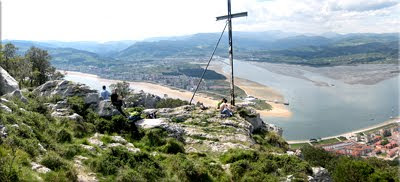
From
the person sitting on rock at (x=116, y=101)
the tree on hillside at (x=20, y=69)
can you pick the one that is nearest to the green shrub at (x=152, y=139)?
the person sitting on rock at (x=116, y=101)

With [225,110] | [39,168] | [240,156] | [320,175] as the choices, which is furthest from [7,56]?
[320,175]

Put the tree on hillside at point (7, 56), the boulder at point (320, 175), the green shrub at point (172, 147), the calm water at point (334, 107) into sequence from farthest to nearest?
the calm water at point (334, 107) → the tree on hillside at point (7, 56) → the green shrub at point (172, 147) → the boulder at point (320, 175)

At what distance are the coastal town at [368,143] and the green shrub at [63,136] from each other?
56155 millimetres

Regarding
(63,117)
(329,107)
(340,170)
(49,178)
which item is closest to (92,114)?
(63,117)

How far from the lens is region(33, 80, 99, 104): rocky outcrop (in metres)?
18.5

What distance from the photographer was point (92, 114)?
55.8 ft

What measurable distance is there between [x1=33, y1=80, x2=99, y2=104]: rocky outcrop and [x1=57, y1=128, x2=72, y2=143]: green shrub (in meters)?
5.48

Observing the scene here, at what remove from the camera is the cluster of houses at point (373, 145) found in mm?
61244

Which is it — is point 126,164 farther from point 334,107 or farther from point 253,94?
point 253,94

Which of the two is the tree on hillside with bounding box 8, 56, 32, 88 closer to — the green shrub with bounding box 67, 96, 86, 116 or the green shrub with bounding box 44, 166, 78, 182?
the green shrub with bounding box 67, 96, 86, 116

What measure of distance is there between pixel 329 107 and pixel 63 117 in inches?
3438

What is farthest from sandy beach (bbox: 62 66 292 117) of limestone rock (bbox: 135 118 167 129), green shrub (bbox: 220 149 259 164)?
green shrub (bbox: 220 149 259 164)

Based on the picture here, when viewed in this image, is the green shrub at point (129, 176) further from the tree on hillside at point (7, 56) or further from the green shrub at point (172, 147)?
the tree on hillside at point (7, 56)

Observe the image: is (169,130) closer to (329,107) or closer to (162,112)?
(162,112)
